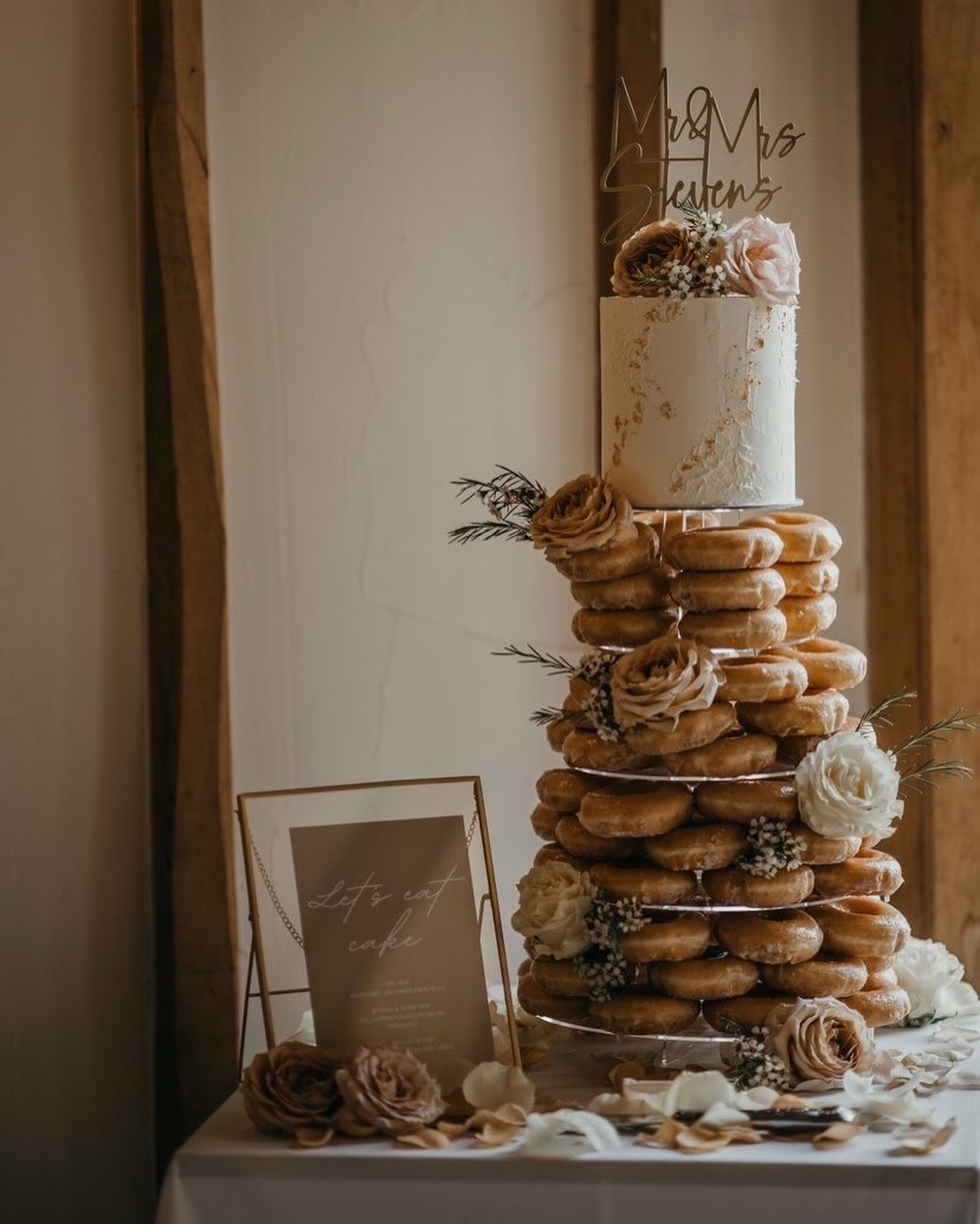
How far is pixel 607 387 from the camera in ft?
5.10

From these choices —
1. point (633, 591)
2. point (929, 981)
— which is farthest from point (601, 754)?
point (929, 981)

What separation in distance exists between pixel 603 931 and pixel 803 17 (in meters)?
1.42

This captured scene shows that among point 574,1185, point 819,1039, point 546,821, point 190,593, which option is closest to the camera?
point 574,1185

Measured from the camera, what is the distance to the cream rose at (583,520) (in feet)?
4.84

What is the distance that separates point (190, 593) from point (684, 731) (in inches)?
31.3

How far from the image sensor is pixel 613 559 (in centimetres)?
149

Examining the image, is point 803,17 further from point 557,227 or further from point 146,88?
point 146,88

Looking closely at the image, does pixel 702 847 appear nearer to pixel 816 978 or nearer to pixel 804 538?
pixel 816 978

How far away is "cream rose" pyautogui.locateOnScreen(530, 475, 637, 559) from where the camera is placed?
1476 mm

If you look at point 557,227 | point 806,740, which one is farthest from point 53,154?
point 806,740

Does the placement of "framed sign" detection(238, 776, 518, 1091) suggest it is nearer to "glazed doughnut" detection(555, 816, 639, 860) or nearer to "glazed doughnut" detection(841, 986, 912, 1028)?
"glazed doughnut" detection(555, 816, 639, 860)

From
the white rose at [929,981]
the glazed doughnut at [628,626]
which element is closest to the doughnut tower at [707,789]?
the glazed doughnut at [628,626]

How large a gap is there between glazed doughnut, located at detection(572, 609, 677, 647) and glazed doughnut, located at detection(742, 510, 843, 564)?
5.5 inches

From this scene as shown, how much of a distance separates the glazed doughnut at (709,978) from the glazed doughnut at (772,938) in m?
0.01
